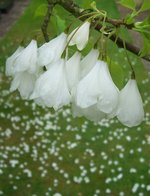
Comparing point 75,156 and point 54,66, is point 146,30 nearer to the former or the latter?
point 54,66

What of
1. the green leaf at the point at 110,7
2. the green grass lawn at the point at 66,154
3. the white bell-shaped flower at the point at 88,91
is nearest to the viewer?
the white bell-shaped flower at the point at 88,91

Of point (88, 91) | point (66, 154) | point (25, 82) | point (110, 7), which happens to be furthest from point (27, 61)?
point (66, 154)

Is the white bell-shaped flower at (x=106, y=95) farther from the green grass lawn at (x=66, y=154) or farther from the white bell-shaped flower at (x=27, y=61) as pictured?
the green grass lawn at (x=66, y=154)

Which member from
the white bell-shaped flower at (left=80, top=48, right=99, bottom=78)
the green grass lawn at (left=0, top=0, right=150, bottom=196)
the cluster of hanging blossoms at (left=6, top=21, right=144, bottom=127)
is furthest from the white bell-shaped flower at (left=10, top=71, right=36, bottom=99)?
the green grass lawn at (left=0, top=0, right=150, bottom=196)

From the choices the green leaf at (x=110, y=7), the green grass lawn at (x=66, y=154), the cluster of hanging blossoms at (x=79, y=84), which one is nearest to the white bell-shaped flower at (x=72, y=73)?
the cluster of hanging blossoms at (x=79, y=84)

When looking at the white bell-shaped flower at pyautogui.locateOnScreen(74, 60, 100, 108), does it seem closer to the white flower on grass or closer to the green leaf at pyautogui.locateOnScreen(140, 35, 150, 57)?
the white flower on grass

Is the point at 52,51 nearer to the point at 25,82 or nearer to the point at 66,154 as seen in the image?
the point at 25,82
